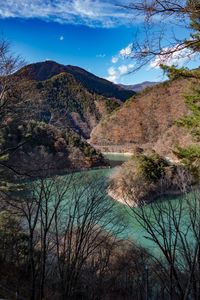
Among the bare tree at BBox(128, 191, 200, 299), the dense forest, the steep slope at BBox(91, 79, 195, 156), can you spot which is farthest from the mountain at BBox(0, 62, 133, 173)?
the steep slope at BBox(91, 79, 195, 156)

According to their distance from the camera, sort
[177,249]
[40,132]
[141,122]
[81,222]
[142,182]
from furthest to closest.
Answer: [141,122] < [40,132] < [142,182] < [81,222] < [177,249]

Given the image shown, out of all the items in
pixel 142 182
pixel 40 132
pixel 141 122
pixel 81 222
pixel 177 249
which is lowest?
pixel 177 249

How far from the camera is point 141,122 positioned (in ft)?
467

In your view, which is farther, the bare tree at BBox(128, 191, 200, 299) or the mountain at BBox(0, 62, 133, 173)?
the mountain at BBox(0, 62, 133, 173)

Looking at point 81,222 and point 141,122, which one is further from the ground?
point 141,122

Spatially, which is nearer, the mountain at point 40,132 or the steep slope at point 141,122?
the mountain at point 40,132

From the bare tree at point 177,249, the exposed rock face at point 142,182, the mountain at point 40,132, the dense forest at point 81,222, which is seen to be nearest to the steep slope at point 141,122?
the mountain at point 40,132

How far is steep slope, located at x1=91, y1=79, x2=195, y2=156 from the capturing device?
129875 mm

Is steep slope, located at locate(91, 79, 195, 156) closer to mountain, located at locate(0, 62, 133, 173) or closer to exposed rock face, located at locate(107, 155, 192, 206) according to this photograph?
mountain, located at locate(0, 62, 133, 173)

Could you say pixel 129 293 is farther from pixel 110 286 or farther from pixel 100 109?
pixel 100 109

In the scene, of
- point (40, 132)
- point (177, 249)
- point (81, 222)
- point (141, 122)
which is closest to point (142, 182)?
point (40, 132)

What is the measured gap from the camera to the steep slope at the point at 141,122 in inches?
5113

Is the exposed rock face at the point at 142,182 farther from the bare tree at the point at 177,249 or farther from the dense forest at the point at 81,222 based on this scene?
the bare tree at the point at 177,249

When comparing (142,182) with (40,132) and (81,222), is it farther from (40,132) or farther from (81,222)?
(81,222)
